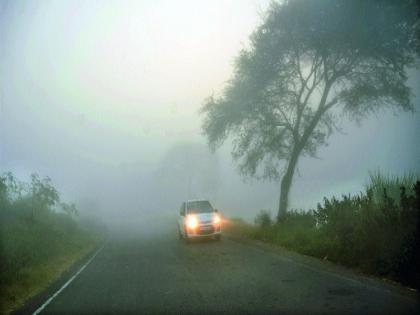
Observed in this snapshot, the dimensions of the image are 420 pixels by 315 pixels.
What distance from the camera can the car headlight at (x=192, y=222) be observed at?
2200 centimetres

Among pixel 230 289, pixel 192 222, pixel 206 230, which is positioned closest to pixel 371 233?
pixel 230 289

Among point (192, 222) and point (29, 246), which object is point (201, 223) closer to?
point (192, 222)

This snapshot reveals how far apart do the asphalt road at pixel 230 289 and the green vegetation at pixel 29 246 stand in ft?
3.75

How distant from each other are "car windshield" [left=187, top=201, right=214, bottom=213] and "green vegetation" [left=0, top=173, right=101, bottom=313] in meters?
5.40

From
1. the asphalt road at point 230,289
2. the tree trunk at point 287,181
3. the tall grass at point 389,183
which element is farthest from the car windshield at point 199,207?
the tall grass at point 389,183

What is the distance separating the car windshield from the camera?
2330cm

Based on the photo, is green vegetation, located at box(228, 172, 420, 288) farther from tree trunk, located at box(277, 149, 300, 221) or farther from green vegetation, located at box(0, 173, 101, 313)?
green vegetation, located at box(0, 173, 101, 313)

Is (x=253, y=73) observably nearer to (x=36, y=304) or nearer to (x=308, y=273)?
(x=308, y=273)

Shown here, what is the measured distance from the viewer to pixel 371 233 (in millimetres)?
11922

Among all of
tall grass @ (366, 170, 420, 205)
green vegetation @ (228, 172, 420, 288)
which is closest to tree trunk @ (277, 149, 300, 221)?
green vegetation @ (228, 172, 420, 288)

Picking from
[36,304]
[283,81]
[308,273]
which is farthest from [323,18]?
[36,304]

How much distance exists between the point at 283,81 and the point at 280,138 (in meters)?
2.93

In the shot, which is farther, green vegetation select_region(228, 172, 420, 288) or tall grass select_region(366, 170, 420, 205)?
tall grass select_region(366, 170, 420, 205)

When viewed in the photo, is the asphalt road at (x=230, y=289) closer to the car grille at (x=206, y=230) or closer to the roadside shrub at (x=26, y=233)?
the roadside shrub at (x=26, y=233)
